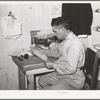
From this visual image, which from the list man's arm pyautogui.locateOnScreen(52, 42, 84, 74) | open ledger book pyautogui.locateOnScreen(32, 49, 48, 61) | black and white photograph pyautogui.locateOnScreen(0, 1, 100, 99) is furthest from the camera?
open ledger book pyautogui.locateOnScreen(32, 49, 48, 61)

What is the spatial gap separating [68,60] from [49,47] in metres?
0.66

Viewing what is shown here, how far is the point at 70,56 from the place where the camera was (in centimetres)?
177

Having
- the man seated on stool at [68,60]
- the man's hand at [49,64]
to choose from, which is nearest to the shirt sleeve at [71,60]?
the man seated on stool at [68,60]

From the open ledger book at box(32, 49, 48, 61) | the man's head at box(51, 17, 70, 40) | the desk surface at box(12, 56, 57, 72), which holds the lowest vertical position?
the desk surface at box(12, 56, 57, 72)

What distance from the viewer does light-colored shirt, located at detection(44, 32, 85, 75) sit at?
1.77 metres

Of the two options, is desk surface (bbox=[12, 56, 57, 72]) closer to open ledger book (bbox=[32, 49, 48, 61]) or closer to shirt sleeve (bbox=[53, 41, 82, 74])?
open ledger book (bbox=[32, 49, 48, 61])

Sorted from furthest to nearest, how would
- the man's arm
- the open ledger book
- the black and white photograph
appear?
the open ledger book, the black and white photograph, the man's arm

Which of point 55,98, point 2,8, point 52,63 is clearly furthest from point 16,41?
point 55,98

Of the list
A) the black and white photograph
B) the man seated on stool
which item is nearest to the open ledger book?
the black and white photograph

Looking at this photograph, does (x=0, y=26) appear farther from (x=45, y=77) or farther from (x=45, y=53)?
(x=45, y=77)

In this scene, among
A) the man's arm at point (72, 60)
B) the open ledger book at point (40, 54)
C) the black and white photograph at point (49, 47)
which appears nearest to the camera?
the man's arm at point (72, 60)

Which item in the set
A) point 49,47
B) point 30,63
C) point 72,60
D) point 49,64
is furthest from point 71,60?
point 49,47

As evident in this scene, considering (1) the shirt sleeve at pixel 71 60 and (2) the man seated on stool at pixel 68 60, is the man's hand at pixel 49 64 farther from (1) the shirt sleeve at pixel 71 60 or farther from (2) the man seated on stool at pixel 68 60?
(1) the shirt sleeve at pixel 71 60

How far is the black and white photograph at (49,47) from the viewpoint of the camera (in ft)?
6.18
